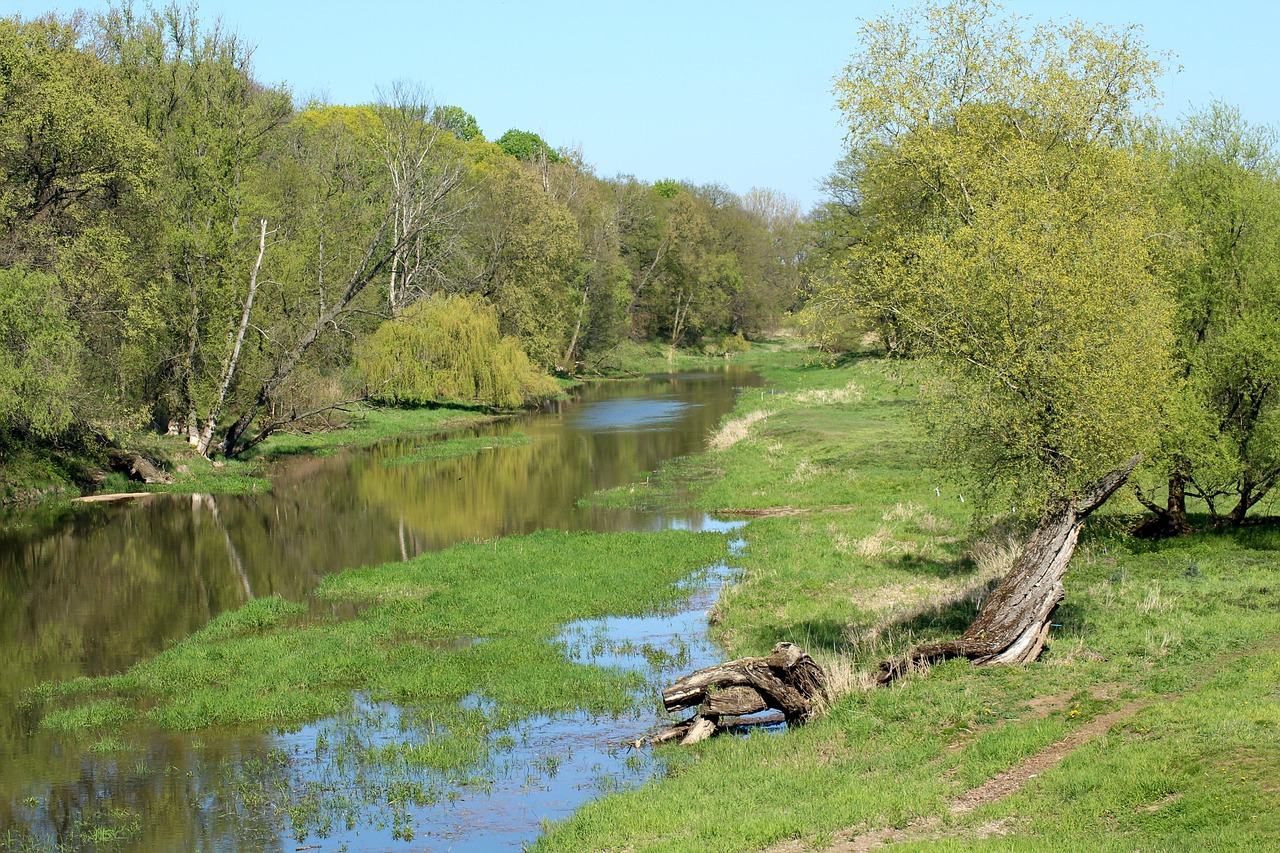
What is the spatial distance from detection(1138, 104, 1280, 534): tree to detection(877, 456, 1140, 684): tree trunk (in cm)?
626

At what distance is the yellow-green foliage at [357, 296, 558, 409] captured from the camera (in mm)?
54031

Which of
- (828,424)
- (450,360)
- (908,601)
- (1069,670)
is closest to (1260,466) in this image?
(908,601)

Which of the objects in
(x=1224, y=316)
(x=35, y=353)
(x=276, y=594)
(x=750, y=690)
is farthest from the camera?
(x=35, y=353)

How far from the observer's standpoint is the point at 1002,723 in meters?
11.9

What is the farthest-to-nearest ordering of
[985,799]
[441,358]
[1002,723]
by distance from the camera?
[441,358], [1002,723], [985,799]

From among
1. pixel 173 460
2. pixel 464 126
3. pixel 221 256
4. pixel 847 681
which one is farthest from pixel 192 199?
pixel 464 126

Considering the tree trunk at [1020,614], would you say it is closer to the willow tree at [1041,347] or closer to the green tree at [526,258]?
the willow tree at [1041,347]

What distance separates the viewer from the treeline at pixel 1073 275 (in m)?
15.6

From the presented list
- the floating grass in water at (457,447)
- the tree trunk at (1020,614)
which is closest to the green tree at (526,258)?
the floating grass in water at (457,447)

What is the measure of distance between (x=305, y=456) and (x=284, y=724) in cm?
2940

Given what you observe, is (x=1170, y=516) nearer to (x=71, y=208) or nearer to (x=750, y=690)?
(x=750, y=690)

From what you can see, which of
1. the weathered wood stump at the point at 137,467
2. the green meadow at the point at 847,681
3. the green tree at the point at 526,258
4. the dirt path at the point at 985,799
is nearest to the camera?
the dirt path at the point at 985,799

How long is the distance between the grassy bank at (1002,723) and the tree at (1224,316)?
146cm

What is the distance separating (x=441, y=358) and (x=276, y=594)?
33.2 metres
